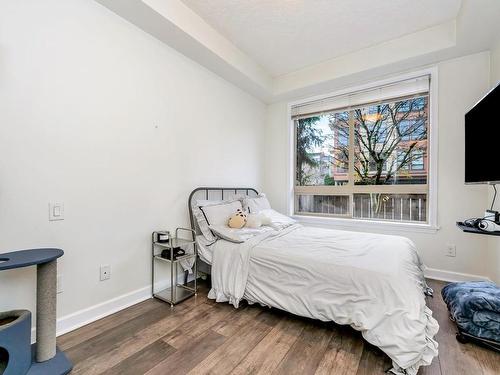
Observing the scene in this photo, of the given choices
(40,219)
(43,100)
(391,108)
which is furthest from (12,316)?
(391,108)

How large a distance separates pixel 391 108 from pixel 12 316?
4221 millimetres

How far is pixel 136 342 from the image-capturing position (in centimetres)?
171

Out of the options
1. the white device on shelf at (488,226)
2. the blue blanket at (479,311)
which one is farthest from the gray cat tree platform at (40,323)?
the white device on shelf at (488,226)

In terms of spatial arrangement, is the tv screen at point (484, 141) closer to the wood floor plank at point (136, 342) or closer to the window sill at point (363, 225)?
the window sill at point (363, 225)

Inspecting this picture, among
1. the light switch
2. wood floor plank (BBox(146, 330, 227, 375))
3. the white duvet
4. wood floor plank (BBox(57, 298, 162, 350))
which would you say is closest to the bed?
the white duvet

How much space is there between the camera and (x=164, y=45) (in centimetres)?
254

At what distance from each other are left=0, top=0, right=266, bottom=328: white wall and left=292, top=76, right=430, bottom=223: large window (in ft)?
6.38

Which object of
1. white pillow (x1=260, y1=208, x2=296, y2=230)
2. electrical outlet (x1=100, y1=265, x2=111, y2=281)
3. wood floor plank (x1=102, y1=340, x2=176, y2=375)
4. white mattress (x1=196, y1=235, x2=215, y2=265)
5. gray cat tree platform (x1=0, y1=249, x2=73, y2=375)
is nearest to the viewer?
gray cat tree platform (x1=0, y1=249, x2=73, y2=375)

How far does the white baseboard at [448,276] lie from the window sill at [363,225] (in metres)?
0.47

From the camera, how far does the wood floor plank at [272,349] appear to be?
4.84ft

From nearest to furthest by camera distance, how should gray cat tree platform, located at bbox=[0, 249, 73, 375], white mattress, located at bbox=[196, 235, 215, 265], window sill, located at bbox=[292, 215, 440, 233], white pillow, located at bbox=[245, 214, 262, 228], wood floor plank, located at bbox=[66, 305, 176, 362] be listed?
gray cat tree platform, located at bbox=[0, 249, 73, 375] → wood floor plank, located at bbox=[66, 305, 176, 362] → white mattress, located at bbox=[196, 235, 215, 265] → white pillow, located at bbox=[245, 214, 262, 228] → window sill, located at bbox=[292, 215, 440, 233]

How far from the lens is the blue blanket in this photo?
162 cm

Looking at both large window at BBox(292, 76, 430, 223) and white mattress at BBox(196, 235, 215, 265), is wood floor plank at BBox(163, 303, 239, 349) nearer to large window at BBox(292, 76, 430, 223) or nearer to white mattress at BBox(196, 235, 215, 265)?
white mattress at BBox(196, 235, 215, 265)

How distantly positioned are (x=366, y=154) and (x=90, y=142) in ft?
11.0
